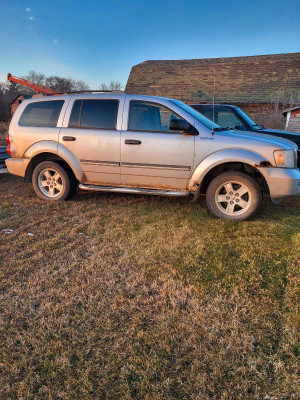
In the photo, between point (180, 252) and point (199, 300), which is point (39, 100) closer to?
point (180, 252)

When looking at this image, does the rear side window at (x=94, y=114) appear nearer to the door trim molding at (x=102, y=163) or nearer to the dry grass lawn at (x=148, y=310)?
the door trim molding at (x=102, y=163)

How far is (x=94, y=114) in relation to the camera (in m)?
4.82

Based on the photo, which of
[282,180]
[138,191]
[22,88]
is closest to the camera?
[282,180]

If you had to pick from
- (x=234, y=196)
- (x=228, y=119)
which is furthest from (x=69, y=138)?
(x=228, y=119)

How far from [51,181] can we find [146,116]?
2185 mm

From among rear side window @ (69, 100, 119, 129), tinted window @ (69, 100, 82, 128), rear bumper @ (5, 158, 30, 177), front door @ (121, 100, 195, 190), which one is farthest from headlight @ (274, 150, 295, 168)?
rear bumper @ (5, 158, 30, 177)

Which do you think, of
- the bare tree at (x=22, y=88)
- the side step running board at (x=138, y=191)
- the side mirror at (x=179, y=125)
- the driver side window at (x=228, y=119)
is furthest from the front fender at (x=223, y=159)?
the bare tree at (x=22, y=88)

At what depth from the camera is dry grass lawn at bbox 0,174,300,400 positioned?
1.64 meters

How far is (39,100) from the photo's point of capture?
16.8 ft

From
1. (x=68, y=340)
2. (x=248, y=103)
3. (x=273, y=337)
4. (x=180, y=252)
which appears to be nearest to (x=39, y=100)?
(x=180, y=252)

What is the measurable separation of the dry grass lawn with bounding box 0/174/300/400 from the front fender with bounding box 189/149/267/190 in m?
0.82

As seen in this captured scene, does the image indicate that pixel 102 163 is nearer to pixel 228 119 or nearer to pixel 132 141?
pixel 132 141

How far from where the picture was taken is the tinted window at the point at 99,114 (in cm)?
473

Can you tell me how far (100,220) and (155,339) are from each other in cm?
259
